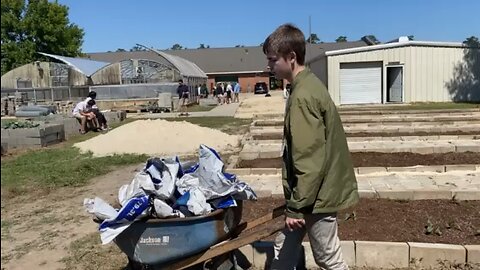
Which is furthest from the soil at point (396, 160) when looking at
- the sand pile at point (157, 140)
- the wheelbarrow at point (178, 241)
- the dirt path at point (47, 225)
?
the wheelbarrow at point (178, 241)

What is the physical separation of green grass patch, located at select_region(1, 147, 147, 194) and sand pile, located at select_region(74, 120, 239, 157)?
619 millimetres

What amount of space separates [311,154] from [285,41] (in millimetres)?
716

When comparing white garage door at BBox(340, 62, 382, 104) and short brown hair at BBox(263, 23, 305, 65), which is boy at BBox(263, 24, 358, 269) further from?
white garage door at BBox(340, 62, 382, 104)

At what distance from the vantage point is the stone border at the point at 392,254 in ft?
14.3

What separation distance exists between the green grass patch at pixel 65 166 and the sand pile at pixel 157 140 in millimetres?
619

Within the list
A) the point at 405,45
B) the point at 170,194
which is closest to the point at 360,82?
the point at 405,45

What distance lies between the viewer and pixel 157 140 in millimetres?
13562

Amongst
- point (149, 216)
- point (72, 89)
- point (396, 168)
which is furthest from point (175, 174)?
point (72, 89)

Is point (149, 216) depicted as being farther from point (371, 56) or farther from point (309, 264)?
point (371, 56)

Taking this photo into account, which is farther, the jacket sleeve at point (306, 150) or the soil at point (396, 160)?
the soil at point (396, 160)

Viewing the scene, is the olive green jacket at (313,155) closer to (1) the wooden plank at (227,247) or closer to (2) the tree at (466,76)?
(1) the wooden plank at (227,247)

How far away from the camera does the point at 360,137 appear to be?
12.2 metres

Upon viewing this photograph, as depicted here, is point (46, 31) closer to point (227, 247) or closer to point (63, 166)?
point (63, 166)

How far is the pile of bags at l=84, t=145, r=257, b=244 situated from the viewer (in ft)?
11.4
